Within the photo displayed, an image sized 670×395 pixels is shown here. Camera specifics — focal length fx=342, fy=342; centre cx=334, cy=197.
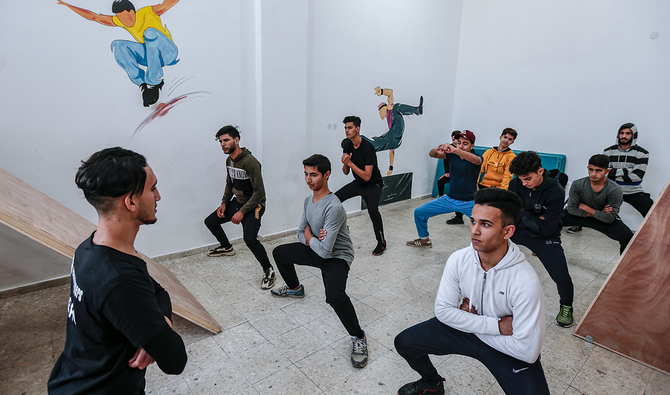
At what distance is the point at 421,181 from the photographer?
24.0 ft

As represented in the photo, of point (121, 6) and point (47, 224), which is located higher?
point (121, 6)

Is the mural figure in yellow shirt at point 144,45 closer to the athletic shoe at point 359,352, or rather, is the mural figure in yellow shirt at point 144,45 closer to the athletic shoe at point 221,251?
the athletic shoe at point 221,251

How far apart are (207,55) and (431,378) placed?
3.88 metres

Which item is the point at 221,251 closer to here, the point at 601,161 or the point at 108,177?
the point at 108,177

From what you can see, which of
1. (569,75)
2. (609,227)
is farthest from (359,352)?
(569,75)

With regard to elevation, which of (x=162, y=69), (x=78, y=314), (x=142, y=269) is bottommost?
(x=78, y=314)

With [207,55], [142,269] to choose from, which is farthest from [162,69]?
[142,269]

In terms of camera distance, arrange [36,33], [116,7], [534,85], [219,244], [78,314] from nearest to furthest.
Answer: [78,314]
[36,33]
[116,7]
[219,244]
[534,85]

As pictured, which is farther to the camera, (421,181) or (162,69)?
(421,181)

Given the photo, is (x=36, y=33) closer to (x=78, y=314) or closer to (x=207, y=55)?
(x=207, y=55)

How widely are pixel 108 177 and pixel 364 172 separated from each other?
331 centimetres

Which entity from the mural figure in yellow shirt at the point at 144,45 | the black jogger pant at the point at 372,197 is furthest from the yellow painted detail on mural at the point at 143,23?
the black jogger pant at the point at 372,197

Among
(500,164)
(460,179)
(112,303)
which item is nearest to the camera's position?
(112,303)

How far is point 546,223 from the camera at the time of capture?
3066 mm
